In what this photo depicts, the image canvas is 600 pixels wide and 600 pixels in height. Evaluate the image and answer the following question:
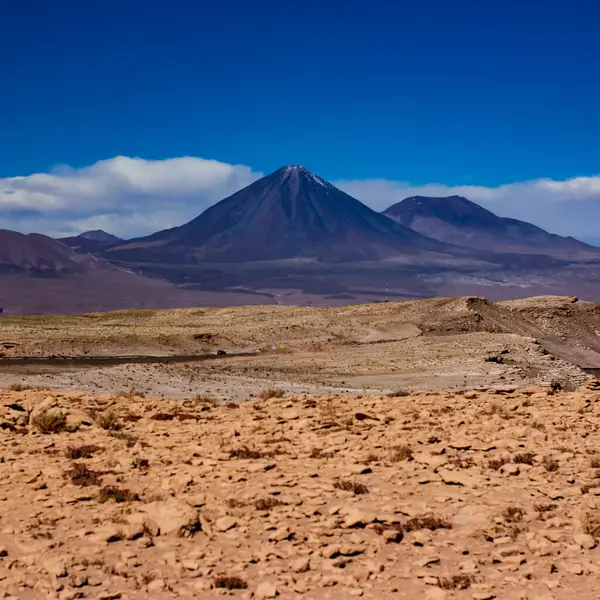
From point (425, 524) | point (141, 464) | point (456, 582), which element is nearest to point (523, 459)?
point (425, 524)

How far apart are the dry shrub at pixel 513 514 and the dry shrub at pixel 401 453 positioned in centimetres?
244

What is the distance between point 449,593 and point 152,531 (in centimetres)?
373

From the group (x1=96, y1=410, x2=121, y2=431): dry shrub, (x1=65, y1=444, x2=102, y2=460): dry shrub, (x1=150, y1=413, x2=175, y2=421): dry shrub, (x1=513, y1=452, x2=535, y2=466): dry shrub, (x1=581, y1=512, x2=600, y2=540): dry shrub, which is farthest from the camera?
(x1=150, y1=413, x2=175, y2=421): dry shrub

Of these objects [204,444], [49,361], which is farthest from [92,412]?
[49,361]

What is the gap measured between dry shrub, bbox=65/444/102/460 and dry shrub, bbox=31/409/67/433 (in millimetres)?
1747

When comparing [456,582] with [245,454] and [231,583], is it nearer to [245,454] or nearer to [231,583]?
[231,583]

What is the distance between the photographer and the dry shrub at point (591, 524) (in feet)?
30.9

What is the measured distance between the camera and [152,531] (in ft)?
31.6

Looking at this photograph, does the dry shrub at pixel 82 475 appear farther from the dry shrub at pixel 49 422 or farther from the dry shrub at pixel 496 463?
the dry shrub at pixel 496 463

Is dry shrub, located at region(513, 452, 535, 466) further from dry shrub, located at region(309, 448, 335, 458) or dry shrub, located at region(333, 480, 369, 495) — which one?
dry shrub, located at region(309, 448, 335, 458)

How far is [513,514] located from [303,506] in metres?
2.73

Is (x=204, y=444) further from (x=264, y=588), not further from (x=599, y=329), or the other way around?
(x=599, y=329)

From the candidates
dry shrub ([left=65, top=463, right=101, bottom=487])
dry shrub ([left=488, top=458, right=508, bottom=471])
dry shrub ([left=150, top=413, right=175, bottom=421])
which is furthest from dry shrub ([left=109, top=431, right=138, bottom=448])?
dry shrub ([left=488, top=458, right=508, bottom=471])

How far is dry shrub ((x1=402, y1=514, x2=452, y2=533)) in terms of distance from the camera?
9.70 m
